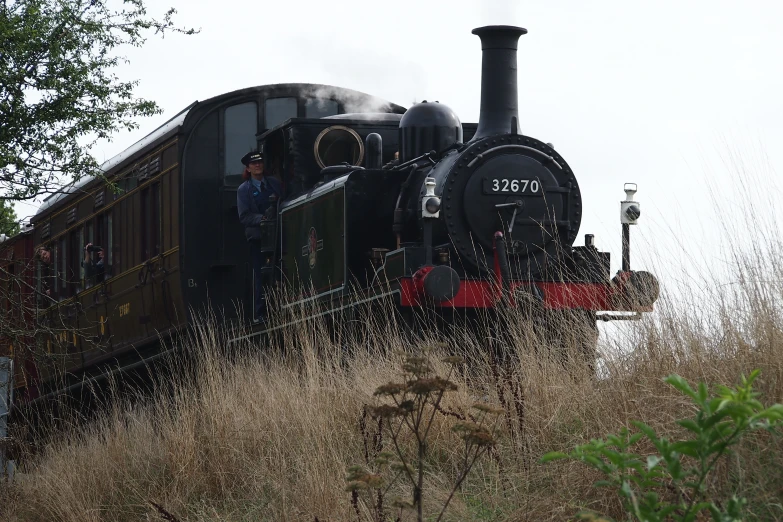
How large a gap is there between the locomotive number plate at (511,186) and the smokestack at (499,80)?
1.46 ft

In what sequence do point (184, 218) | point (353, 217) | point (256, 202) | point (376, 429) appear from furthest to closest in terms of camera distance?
point (184, 218) → point (256, 202) → point (353, 217) → point (376, 429)

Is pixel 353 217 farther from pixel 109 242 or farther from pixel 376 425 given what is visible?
pixel 109 242

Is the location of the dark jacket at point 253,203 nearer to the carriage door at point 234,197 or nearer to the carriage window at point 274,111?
the carriage door at point 234,197

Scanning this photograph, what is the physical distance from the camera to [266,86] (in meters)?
11.1

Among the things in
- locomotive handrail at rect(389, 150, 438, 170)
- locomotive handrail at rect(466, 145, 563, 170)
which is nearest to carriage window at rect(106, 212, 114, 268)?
locomotive handrail at rect(389, 150, 438, 170)

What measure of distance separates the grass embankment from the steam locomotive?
62cm

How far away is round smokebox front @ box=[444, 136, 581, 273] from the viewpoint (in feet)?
28.7

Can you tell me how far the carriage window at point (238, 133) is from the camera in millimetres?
11141

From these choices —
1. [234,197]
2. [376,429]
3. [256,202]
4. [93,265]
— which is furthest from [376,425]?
[93,265]

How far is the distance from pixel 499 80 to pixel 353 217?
5.07ft

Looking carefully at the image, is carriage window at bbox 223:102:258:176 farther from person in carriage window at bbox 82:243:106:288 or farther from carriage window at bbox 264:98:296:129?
person in carriage window at bbox 82:243:106:288

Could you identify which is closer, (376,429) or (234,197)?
(376,429)

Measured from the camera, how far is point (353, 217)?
356 inches

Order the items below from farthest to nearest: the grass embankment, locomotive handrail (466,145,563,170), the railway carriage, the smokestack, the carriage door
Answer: the carriage door → the railway carriage → the smokestack → locomotive handrail (466,145,563,170) → the grass embankment
